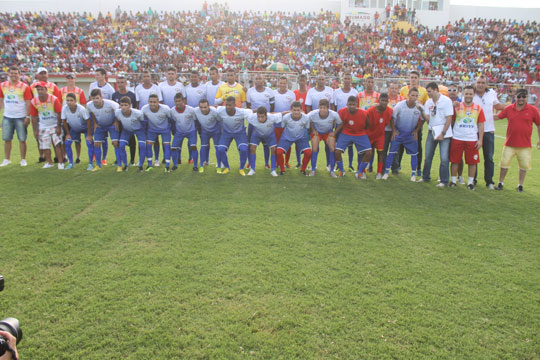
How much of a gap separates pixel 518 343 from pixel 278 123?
5.83 meters

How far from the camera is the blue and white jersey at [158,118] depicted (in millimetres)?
7852

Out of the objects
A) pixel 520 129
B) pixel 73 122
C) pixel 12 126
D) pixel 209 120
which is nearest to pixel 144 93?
pixel 73 122

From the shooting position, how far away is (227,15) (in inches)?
1411

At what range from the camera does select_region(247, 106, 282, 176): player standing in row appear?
24.9ft

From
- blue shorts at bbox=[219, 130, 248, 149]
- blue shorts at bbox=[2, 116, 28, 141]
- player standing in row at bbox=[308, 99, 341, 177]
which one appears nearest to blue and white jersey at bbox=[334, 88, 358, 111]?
player standing in row at bbox=[308, 99, 341, 177]

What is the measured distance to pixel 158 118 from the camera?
25.9 feet

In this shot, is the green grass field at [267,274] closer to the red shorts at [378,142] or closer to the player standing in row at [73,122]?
the red shorts at [378,142]

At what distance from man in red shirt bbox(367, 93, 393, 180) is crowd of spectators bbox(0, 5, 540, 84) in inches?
797

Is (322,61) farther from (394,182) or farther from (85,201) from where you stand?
(85,201)

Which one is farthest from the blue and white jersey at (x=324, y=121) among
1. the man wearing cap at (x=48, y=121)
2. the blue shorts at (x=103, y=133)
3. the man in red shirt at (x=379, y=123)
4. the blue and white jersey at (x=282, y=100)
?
the man wearing cap at (x=48, y=121)

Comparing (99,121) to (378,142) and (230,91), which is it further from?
(378,142)

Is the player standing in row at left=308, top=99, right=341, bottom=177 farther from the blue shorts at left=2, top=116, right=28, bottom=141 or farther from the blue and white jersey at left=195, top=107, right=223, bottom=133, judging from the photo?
the blue shorts at left=2, top=116, right=28, bottom=141

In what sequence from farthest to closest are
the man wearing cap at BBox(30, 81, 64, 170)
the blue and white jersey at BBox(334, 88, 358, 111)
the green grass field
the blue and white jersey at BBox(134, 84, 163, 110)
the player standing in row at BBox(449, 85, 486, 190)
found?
the blue and white jersey at BBox(134, 84, 163, 110)
the blue and white jersey at BBox(334, 88, 358, 111)
the man wearing cap at BBox(30, 81, 64, 170)
the player standing in row at BBox(449, 85, 486, 190)
the green grass field

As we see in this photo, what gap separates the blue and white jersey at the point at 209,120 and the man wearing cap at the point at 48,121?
2.98 meters
